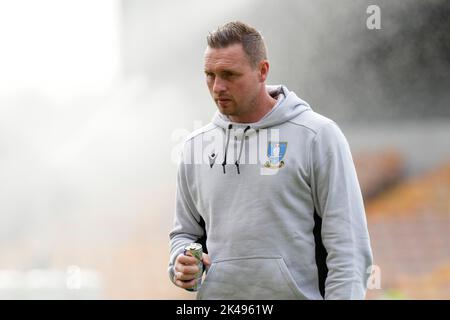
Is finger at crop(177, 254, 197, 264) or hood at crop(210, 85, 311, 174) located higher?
hood at crop(210, 85, 311, 174)

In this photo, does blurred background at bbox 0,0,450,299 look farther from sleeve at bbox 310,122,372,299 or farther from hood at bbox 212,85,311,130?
sleeve at bbox 310,122,372,299

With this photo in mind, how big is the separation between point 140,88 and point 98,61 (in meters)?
0.47

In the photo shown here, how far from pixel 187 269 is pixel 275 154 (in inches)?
15.1

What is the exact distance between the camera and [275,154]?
219 cm

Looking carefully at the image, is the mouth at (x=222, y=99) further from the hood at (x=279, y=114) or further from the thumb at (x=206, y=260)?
the thumb at (x=206, y=260)

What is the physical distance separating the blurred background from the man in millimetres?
4377

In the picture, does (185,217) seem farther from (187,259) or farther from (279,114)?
(279,114)

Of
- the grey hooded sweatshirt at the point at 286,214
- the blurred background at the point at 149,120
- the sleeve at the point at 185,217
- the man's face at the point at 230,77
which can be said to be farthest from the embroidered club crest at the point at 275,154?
the blurred background at the point at 149,120

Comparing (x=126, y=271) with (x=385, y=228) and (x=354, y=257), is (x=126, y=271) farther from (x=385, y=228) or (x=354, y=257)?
(x=354, y=257)

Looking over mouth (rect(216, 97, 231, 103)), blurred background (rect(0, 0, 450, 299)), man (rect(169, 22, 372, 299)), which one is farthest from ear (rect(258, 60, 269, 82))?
blurred background (rect(0, 0, 450, 299))

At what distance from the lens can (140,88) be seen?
7.74 m

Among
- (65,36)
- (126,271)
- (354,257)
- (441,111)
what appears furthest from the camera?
(65,36)

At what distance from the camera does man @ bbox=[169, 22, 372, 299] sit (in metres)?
2.12

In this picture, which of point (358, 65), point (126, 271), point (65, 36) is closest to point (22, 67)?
point (65, 36)
